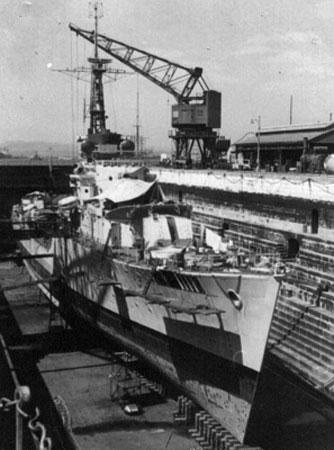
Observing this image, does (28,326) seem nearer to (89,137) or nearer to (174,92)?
(89,137)

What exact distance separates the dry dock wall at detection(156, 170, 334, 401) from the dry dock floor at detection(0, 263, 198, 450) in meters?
4.90

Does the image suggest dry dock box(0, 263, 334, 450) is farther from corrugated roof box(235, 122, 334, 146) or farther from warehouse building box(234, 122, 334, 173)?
corrugated roof box(235, 122, 334, 146)

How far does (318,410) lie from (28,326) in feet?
44.7

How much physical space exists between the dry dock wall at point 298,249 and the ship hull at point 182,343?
387 cm

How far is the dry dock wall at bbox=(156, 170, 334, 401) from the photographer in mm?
17656

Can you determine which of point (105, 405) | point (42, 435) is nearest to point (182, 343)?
point (105, 405)

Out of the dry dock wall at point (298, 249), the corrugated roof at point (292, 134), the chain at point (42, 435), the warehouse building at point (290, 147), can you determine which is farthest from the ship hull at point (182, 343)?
the corrugated roof at point (292, 134)

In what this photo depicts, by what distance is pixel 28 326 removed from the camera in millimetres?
24156

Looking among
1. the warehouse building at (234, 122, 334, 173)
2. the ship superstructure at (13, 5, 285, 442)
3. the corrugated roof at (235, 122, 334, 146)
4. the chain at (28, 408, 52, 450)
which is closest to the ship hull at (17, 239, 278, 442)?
the ship superstructure at (13, 5, 285, 442)

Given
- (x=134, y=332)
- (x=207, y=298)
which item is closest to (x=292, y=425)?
(x=207, y=298)

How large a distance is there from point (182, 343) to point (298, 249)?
6.46 meters

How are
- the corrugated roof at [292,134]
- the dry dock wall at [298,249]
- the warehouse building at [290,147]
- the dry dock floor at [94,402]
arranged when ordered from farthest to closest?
the corrugated roof at [292,134], the warehouse building at [290,147], the dry dock wall at [298,249], the dry dock floor at [94,402]

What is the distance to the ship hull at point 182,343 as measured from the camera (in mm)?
14117

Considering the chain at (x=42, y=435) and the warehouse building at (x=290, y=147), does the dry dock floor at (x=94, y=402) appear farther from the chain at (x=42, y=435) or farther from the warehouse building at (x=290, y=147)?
the warehouse building at (x=290, y=147)
